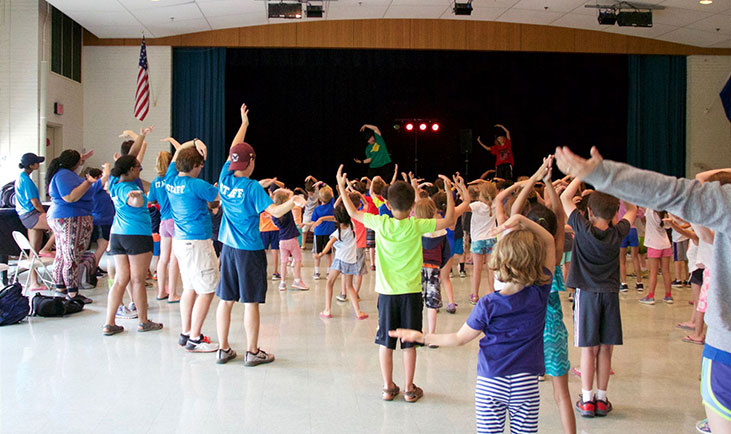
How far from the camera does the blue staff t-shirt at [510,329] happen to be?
2.48 m

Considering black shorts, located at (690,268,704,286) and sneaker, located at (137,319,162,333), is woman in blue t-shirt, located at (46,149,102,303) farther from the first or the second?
black shorts, located at (690,268,704,286)

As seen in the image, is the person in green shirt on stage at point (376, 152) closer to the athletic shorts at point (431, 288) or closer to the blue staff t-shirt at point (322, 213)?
the blue staff t-shirt at point (322, 213)

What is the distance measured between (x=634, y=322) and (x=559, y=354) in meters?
3.57

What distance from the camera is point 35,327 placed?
225 inches

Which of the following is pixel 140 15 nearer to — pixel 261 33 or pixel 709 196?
pixel 261 33

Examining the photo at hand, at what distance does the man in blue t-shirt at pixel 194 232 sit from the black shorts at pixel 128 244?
2.09 ft

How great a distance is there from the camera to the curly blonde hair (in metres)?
2.46

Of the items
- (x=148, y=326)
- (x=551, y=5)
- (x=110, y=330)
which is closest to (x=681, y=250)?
(x=148, y=326)

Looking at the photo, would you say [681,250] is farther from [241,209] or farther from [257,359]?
[241,209]

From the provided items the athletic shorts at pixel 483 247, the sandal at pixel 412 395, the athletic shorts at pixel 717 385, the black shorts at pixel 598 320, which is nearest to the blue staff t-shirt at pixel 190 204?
the sandal at pixel 412 395

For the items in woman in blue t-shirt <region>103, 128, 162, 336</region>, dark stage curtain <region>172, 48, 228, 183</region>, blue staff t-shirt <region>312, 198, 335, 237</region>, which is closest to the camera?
woman in blue t-shirt <region>103, 128, 162, 336</region>

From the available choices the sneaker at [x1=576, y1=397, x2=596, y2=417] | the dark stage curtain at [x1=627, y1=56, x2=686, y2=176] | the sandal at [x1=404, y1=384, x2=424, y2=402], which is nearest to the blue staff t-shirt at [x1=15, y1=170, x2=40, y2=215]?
the sandal at [x1=404, y1=384, x2=424, y2=402]

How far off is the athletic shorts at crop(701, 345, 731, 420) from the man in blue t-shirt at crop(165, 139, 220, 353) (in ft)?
11.9

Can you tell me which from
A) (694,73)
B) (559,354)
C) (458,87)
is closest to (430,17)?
(458,87)
